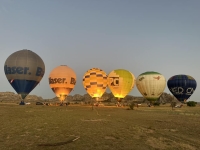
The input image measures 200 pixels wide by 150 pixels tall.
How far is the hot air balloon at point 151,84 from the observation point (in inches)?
2494

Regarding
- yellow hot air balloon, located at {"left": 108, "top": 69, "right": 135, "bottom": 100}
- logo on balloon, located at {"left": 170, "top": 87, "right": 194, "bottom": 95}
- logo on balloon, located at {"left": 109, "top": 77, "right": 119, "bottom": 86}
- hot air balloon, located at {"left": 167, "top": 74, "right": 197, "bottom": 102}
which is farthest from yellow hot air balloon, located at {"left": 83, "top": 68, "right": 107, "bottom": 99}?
logo on balloon, located at {"left": 170, "top": 87, "right": 194, "bottom": 95}

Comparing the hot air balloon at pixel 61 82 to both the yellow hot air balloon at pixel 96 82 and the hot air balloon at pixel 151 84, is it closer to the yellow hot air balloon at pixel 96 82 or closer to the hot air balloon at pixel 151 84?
the yellow hot air balloon at pixel 96 82

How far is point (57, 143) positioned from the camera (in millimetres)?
11469

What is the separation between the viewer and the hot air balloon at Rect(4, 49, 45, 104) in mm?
54156

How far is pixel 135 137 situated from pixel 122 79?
49176mm

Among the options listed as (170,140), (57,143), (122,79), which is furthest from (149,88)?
(57,143)

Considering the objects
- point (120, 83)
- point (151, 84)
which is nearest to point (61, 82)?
point (120, 83)

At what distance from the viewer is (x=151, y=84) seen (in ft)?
208

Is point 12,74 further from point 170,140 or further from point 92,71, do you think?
point 170,140

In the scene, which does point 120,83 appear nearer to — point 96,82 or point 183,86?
point 96,82

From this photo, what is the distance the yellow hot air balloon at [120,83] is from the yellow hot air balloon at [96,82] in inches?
88.8

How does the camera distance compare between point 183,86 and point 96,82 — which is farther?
point 183,86

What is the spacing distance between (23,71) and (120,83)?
2856 cm

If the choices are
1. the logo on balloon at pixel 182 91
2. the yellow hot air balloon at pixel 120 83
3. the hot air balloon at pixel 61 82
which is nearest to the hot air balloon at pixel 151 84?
the yellow hot air balloon at pixel 120 83
